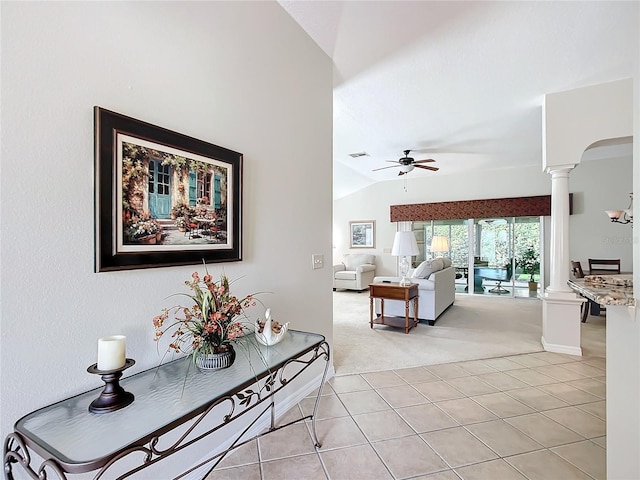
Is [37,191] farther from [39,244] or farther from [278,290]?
[278,290]

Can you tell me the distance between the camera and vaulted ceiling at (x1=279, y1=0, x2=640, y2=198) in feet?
8.03

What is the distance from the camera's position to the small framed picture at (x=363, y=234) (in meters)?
9.00

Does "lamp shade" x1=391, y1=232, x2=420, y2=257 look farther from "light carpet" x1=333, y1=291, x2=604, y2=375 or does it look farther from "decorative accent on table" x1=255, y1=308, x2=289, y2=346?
"decorative accent on table" x1=255, y1=308, x2=289, y2=346

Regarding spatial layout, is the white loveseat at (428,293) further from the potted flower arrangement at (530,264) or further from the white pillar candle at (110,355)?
the white pillar candle at (110,355)

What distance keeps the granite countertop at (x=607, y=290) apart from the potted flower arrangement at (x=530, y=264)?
6022mm

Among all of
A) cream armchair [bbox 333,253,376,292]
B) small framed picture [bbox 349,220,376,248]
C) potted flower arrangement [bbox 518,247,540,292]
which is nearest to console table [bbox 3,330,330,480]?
cream armchair [bbox 333,253,376,292]

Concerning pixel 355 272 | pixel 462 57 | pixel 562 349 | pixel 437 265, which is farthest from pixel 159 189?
pixel 355 272

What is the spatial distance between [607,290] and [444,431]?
1.37 meters

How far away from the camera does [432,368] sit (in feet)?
10.9

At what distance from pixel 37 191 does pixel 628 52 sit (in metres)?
4.38

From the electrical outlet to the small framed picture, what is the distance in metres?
6.23

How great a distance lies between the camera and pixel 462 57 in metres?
2.96

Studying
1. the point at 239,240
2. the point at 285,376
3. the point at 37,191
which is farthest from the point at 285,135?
the point at 285,376

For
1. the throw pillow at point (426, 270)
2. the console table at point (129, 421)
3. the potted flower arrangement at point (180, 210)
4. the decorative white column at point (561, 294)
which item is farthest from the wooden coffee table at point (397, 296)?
the potted flower arrangement at point (180, 210)
